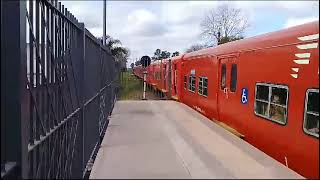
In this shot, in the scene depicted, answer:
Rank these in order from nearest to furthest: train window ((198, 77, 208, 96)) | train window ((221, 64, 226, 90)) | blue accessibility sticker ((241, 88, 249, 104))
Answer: blue accessibility sticker ((241, 88, 249, 104))
train window ((221, 64, 226, 90))
train window ((198, 77, 208, 96))

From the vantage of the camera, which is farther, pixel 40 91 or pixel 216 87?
pixel 216 87

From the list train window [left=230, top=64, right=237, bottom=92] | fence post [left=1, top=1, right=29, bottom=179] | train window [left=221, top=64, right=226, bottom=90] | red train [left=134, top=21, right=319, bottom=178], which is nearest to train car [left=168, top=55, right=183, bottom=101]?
red train [left=134, top=21, right=319, bottom=178]

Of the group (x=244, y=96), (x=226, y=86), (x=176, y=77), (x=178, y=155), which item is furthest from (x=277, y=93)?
(x=176, y=77)

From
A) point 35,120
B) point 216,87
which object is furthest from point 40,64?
point 216,87

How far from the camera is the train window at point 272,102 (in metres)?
7.02

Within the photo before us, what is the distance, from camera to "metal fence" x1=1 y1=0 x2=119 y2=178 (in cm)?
258

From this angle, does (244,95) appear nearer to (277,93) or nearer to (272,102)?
(272,102)

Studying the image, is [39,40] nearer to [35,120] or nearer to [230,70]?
[35,120]

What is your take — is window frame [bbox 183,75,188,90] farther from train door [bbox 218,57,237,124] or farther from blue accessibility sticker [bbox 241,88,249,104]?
blue accessibility sticker [bbox 241,88,249,104]

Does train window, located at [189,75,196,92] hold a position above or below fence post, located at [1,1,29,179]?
below

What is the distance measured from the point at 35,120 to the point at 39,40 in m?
0.60

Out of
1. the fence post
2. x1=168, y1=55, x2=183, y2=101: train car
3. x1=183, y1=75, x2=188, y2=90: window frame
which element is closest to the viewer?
the fence post

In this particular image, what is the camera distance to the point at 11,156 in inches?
102

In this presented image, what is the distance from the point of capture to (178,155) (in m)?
5.17
